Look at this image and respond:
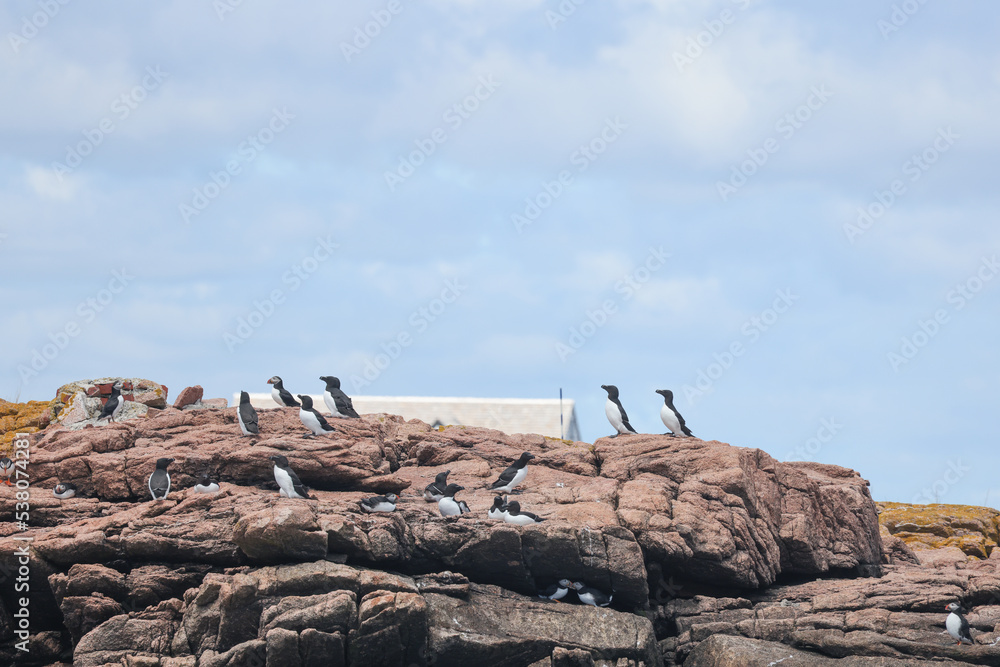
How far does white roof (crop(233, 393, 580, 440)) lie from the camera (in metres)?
64.4

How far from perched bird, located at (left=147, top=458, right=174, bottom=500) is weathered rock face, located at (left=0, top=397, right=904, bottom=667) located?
99 cm

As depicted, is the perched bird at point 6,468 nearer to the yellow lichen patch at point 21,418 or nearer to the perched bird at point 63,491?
the perched bird at point 63,491

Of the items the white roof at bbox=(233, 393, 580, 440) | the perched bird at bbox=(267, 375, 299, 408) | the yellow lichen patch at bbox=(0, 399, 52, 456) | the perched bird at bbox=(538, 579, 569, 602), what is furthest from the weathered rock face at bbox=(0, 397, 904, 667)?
the white roof at bbox=(233, 393, 580, 440)

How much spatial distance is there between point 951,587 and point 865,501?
546 centimetres

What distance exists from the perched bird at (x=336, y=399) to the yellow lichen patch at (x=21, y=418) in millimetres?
15666

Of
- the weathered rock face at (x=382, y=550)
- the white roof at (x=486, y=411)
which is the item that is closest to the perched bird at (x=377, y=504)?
the weathered rock face at (x=382, y=550)

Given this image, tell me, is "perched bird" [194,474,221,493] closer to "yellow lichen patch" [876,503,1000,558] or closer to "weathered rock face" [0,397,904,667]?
"weathered rock face" [0,397,904,667]

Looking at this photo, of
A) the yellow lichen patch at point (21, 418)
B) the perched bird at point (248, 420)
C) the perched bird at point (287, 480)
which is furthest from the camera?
the yellow lichen patch at point (21, 418)

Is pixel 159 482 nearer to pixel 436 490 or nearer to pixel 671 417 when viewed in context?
pixel 436 490

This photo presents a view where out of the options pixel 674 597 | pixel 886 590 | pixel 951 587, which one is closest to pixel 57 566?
pixel 674 597

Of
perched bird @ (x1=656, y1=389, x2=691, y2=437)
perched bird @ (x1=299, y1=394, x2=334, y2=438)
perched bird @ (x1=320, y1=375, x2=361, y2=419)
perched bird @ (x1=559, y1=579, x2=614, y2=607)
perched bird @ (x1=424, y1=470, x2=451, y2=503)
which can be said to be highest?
perched bird @ (x1=320, y1=375, x2=361, y2=419)

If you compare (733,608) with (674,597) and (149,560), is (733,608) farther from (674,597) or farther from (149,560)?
(149,560)

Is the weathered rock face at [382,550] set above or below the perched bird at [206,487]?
below

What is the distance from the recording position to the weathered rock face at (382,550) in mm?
22766
